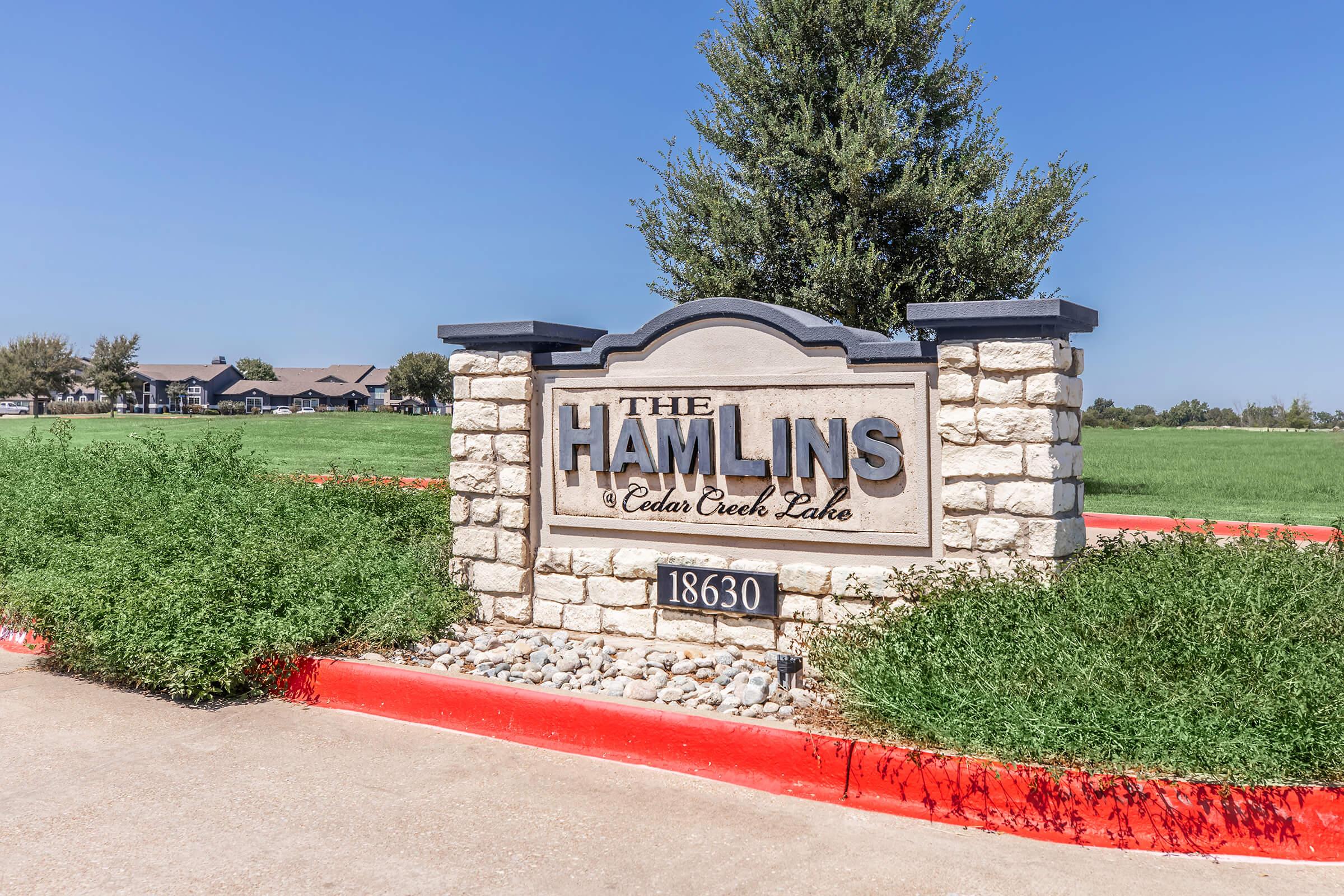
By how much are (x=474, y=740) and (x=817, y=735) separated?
6.72 ft

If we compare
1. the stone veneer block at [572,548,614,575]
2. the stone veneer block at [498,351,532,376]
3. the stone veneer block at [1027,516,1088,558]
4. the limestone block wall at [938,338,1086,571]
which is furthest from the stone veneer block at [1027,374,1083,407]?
the stone veneer block at [498,351,532,376]

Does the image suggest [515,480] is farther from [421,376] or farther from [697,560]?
[421,376]

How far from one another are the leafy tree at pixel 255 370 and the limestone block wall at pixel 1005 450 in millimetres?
119544

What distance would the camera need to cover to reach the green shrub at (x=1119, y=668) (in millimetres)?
4277

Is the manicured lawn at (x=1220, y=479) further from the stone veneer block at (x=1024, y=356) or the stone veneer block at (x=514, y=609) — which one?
the stone veneer block at (x=514, y=609)

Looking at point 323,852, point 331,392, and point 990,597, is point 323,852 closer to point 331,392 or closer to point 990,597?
point 990,597

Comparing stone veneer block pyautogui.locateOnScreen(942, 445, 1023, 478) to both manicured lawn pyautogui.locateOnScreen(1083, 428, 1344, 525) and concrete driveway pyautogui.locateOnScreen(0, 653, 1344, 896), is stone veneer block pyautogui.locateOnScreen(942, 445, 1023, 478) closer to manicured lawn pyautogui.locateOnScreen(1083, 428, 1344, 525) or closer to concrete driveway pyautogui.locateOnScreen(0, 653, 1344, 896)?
concrete driveway pyautogui.locateOnScreen(0, 653, 1344, 896)

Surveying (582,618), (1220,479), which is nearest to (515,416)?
(582,618)

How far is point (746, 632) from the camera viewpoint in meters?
7.05

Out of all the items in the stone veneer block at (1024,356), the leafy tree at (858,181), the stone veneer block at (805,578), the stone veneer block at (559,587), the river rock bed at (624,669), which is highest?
the leafy tree at (858,181)

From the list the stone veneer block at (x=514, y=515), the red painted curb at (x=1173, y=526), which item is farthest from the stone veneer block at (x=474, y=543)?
the red painted curb at (x=1173, y=526)

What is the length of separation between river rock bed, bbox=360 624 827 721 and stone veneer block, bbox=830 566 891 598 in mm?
646

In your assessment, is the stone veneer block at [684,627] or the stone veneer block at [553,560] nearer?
the stone veneer block at [684,627]

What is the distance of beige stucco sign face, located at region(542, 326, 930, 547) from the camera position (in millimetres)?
6648
